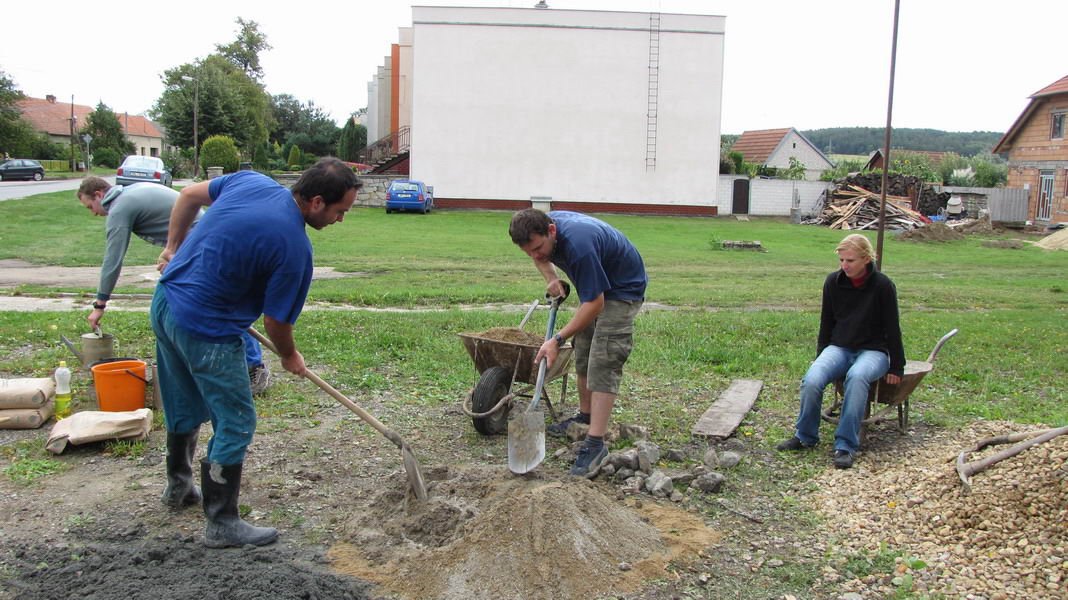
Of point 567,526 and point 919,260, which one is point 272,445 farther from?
point 919,260

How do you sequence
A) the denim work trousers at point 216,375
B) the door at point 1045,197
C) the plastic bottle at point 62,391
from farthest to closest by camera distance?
the door at point 1045,197
the plastic bottle at point 62,391
the denim work trousers at point 216,375

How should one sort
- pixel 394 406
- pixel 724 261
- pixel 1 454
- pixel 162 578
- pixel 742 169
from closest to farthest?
pixel 162 578
pixel 1 454
pixel 394 406
pixel 724 261
pixel 742 169

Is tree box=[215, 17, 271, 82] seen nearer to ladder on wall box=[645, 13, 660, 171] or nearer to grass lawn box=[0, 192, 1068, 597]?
ladder on wall box=[645, 13, 660, 171]

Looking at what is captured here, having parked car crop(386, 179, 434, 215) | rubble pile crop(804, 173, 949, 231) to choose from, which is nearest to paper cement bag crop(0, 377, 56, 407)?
parked car crop(386, 179, 434, 215)

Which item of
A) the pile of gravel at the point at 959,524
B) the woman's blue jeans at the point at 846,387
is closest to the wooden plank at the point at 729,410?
the woman's blue jeans at the point at 846,387

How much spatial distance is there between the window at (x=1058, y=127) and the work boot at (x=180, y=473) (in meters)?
37.1

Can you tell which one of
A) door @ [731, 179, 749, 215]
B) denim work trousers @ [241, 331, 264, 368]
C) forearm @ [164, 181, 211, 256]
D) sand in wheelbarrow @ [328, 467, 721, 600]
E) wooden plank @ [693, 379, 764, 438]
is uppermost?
door @ [731, 179, 749, 215]

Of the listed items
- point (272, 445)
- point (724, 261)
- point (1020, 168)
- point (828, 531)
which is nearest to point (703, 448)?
point (828, 531)

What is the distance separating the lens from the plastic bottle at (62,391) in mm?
5457

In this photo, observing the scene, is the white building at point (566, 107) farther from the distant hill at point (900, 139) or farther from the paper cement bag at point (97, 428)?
the distant hill at point (900, 139)

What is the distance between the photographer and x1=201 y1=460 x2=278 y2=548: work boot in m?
3.78

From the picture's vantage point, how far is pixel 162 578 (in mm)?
3361

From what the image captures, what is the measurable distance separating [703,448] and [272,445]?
8.90 ft

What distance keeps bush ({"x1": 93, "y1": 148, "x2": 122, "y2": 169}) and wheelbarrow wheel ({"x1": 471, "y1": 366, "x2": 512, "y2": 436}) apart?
65728 millimetres
